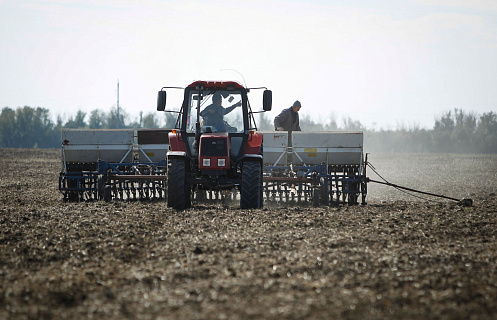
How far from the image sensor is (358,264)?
604 cm

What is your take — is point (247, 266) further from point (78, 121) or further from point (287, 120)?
point (78, 121)

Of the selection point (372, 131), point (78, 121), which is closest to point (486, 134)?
point (372, 131)

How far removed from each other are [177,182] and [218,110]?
1731mm

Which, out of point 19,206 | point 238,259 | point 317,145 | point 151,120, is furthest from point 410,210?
point 151,120

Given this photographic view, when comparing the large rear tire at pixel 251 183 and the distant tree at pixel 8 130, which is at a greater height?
the distant tree at pixel 8 130

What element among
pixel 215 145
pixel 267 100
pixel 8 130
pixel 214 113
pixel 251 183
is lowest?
pixel 251 183

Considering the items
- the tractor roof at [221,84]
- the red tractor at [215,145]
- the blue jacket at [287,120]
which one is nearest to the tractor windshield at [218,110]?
the red tractor at [215,145]

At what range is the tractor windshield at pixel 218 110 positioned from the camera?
11.5 m

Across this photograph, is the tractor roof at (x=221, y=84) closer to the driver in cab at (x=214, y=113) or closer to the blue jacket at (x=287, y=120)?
the driver in cab at (x=214, y=113)

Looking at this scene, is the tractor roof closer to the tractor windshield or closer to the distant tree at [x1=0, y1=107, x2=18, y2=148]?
the tractor windshield

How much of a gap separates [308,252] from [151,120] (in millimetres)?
91293

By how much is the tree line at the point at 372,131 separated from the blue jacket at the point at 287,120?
67301mm

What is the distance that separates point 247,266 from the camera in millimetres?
5988

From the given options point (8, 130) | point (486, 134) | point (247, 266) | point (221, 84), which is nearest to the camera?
point (247, 266)
